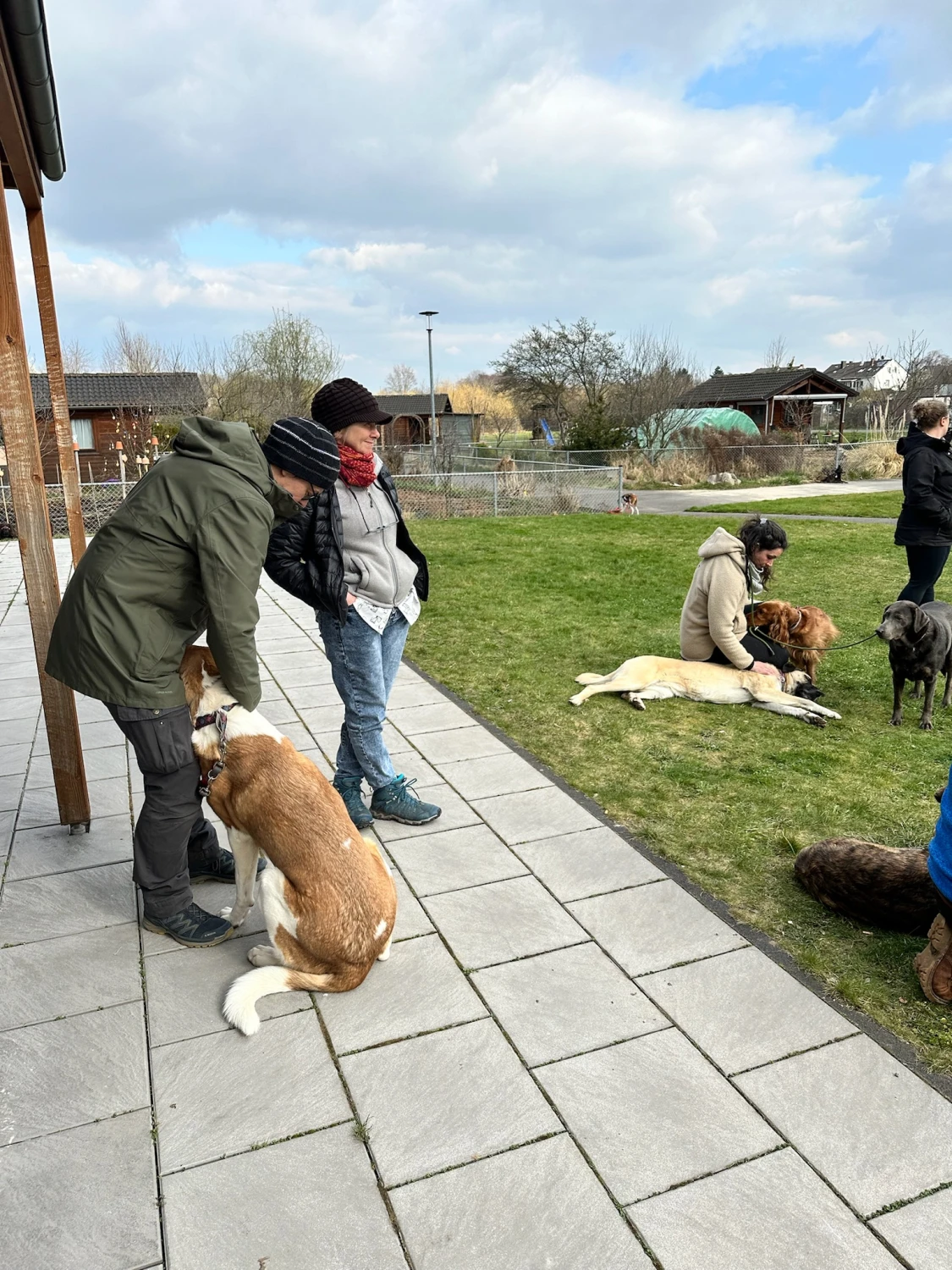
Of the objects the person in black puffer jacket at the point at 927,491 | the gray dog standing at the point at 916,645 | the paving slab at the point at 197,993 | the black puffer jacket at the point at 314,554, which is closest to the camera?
the paving slab at the point at 197,993

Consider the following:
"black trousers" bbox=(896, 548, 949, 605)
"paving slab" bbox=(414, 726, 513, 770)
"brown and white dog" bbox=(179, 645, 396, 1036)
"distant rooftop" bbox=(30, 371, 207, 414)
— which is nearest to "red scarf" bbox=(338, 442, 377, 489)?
"brown and white dog" bbox=(179, 645, 396, 1036)

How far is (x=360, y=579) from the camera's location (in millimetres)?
3695

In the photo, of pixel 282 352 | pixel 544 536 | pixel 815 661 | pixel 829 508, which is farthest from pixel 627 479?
pixel 815 661

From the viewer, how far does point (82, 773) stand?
3.92 m

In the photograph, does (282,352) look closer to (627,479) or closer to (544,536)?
(627,479)

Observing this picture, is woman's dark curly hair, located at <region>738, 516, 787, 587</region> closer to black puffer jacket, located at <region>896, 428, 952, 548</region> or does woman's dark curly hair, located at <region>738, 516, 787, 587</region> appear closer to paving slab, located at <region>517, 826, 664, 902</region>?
black puffer jacket, located at <region>896, 428, 952, 548</region>

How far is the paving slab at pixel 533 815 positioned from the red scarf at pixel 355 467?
70.8 inches

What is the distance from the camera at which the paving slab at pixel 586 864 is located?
3543 mm

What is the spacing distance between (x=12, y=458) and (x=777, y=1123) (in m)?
3.87

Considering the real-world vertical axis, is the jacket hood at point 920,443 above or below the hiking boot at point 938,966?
above

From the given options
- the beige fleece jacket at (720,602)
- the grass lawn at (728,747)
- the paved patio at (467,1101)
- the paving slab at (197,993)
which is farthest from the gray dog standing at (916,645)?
the paving slab at (197,993)

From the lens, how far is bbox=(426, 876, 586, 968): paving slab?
310cm

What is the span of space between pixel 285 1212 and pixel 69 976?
136cm

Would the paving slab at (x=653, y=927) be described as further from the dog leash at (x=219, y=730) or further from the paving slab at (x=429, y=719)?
the paving slab at (x=429, y=719)
